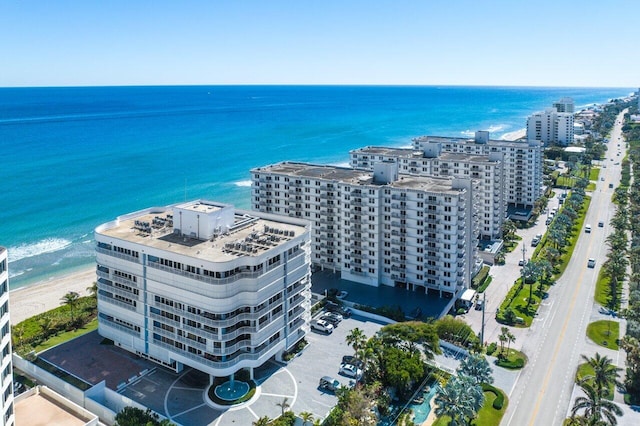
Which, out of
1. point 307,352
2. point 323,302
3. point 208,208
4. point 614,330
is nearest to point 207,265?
point 208,208

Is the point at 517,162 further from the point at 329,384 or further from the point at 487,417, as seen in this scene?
the point at 329,384

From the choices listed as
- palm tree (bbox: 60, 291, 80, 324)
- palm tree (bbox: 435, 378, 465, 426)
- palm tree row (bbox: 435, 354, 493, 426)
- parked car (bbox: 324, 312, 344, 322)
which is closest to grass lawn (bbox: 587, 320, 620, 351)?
palm tree row (bbox: 435, 354, 493, 426)

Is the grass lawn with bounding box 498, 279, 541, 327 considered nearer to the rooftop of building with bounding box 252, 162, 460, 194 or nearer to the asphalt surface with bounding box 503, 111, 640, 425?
the asphalt surface with bounding box 503, 111, 640, 425

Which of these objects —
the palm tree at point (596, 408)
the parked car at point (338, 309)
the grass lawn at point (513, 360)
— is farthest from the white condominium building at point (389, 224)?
the palm tree at point (596, 408)

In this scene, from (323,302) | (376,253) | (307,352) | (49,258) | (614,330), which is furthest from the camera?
(49,258)

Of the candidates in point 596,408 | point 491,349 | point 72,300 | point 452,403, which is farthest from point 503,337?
point 72,300

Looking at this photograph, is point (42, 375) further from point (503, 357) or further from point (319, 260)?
point (503, 357)

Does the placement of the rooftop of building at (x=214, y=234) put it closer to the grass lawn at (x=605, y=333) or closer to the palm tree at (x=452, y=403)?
the palm tree at (x=452, y=403)
